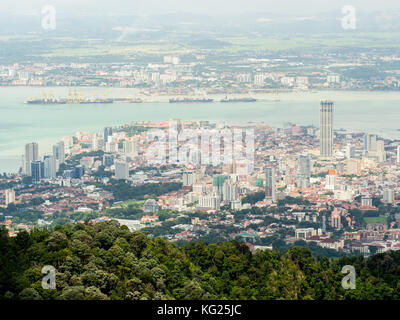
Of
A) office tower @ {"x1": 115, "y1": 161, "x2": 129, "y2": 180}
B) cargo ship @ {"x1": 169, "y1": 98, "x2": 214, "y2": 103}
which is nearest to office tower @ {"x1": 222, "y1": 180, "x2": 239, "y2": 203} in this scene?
office tower @ {"x1": 115, "y1": 161, "x2": 129, "y2": 180}

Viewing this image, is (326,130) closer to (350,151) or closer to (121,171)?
(350,151)

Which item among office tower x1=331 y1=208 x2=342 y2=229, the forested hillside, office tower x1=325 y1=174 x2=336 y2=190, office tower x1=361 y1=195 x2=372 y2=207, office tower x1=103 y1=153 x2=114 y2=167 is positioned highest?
the forested hillside

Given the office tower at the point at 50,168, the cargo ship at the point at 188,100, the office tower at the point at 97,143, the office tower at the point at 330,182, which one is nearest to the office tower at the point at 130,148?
the office tower at the point at 97,143

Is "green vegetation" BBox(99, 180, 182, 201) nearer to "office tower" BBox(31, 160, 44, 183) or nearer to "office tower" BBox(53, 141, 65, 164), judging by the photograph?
"office tower" BBox(31, 160, 44, 183)

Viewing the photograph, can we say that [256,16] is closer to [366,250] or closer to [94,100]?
[94,100]

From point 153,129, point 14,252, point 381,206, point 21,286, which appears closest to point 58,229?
point 14,252
